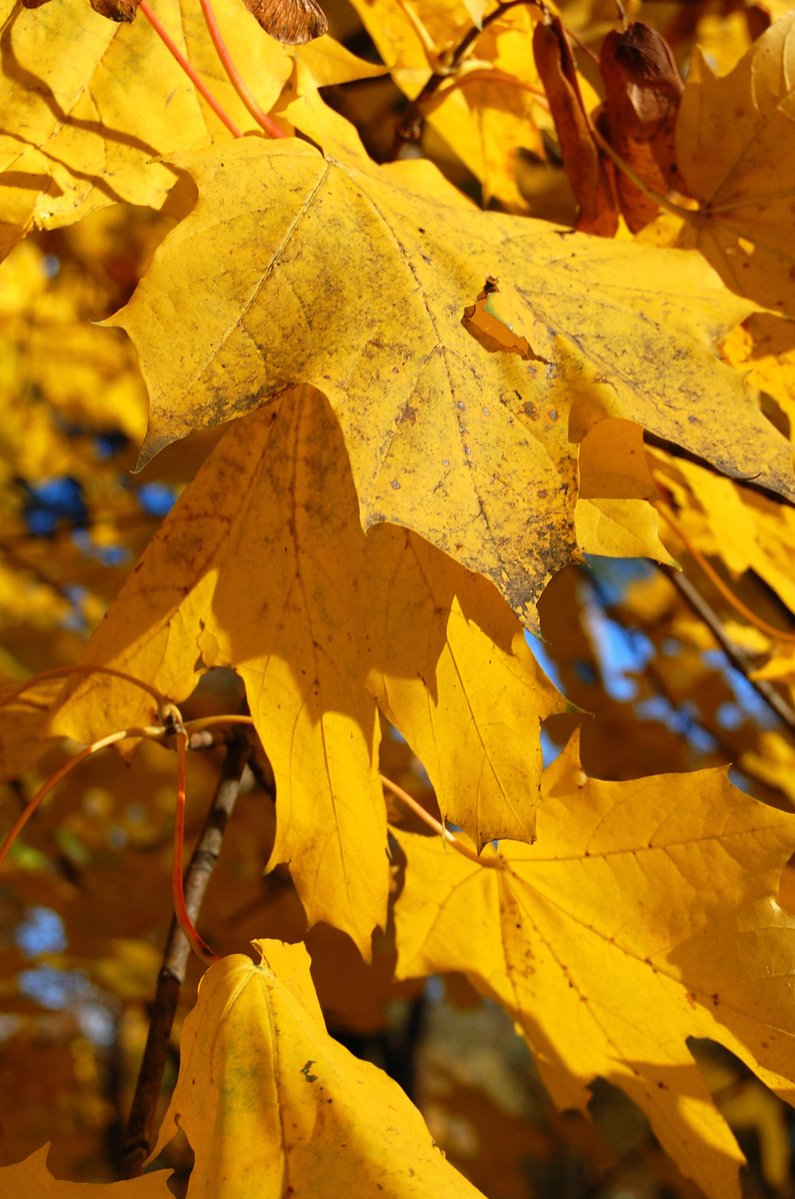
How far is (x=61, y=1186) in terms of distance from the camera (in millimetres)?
617

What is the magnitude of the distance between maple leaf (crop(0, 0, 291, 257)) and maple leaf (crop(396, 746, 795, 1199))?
551 mm

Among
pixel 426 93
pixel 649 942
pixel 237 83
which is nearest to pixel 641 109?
pixel 426 93

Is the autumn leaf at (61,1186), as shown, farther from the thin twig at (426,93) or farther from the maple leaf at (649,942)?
the thin twig at (426,93)

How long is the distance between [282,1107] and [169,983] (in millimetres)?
253

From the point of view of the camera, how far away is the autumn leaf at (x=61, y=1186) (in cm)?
59

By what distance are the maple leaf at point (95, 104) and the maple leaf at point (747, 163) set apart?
14.6 inches

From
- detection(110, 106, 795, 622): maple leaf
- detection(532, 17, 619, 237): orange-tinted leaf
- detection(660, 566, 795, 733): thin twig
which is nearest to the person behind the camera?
detection(110, 106, 795, 622): maple leaf

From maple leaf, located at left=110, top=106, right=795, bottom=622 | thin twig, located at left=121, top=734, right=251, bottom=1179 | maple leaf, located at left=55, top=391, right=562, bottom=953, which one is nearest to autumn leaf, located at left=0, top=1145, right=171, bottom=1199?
thin twig, located at left=121, top=734, right=251, bottom=1179

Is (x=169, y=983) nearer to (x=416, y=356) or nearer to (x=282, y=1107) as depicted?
(x=282, y=1107)

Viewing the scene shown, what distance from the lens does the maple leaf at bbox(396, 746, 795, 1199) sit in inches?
30.5

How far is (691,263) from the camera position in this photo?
0.81 m

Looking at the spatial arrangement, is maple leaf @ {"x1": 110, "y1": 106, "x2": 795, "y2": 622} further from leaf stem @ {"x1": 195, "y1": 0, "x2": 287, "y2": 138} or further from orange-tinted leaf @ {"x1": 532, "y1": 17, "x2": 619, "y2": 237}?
orange-tinted leaf @ {"x1": 532, "y1": 17, "x2": 619, "y2": 237}

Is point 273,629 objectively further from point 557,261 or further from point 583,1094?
point 583,1094

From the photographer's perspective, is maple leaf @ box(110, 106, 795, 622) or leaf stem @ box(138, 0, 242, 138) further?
leaf stem @ box(138, 0, 242, 138)
